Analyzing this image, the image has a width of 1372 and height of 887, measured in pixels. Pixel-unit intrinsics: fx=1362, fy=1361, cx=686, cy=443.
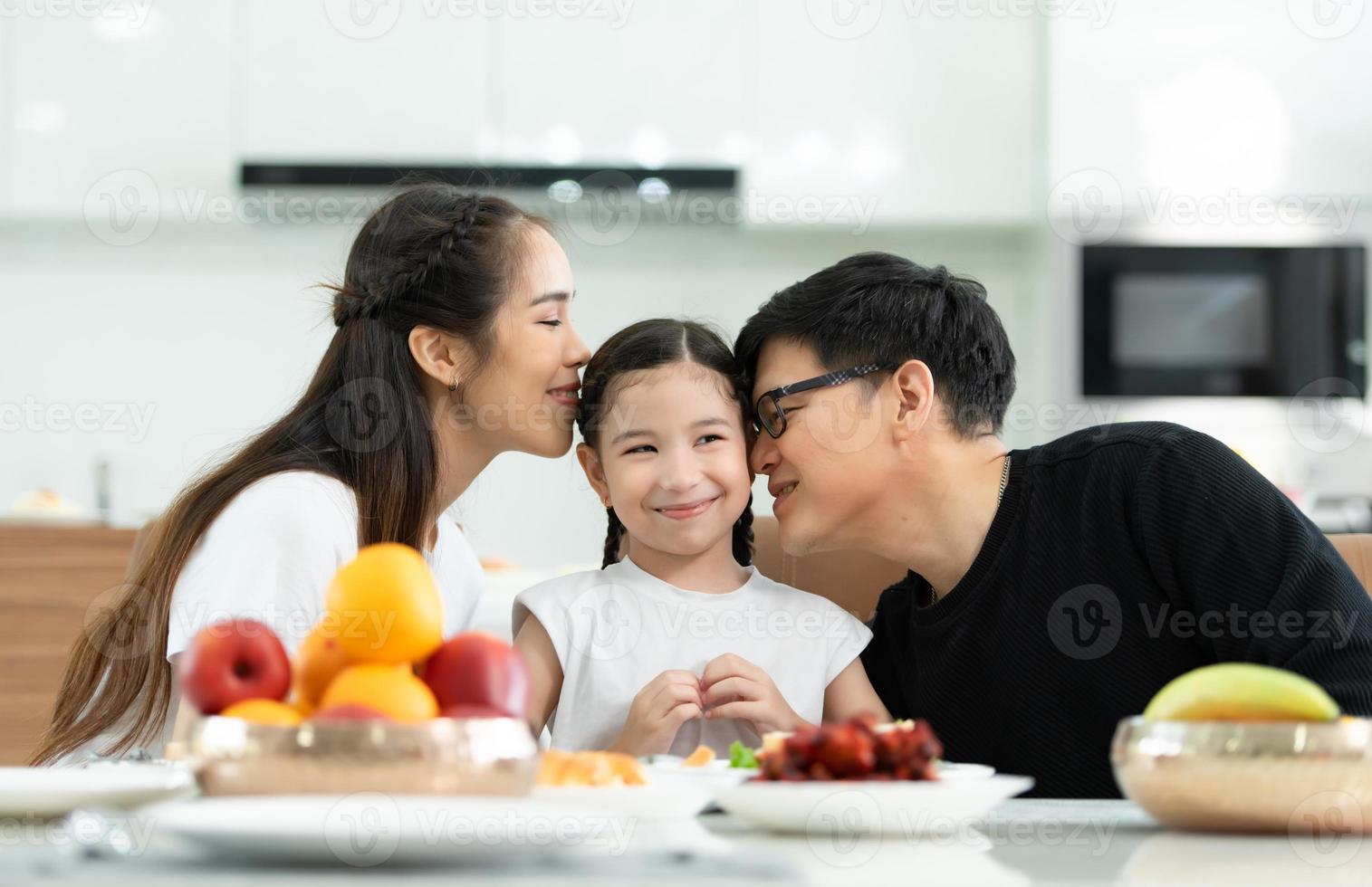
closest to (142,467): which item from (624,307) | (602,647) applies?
(624,307)

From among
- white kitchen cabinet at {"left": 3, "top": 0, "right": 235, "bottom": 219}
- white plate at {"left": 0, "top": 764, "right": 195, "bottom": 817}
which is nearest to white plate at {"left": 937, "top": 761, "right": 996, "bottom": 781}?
white plate at {"left": 0, "top": 764, "right": 195, "bottom": 817}

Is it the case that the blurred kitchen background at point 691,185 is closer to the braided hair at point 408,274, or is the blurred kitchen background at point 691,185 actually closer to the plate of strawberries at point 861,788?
the braided hair at point 408,274

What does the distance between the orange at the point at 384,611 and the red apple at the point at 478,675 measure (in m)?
0.01

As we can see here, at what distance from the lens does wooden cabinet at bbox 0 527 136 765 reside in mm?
3137

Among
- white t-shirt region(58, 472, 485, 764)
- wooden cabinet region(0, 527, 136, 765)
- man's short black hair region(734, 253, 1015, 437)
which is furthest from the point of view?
wooden cabinet region(0, 527, 136, 765)

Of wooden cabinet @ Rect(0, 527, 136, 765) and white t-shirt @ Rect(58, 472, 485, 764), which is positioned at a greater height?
white t-shirt @ Rect(58, 472, 485, 764)

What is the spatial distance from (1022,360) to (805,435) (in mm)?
3051

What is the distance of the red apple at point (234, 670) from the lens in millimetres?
797

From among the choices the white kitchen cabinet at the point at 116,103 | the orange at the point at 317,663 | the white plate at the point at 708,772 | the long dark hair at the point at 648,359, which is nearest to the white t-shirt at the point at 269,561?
the long dark hair at the point at 648,359

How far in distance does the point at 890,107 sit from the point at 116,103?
251 centimetres

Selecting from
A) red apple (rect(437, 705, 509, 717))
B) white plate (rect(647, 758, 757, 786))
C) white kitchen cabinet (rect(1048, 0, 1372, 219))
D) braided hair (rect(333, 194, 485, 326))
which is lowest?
white plate (rect(647, 758, 757, 786))

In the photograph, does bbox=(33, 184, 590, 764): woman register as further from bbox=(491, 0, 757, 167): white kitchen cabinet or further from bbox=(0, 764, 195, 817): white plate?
bbox=(491, 0, 757, 167): white kitchen cabinet

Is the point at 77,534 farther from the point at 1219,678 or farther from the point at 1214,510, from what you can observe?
the point at 1219,678

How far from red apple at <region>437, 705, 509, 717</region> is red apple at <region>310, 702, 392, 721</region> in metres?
0.05
